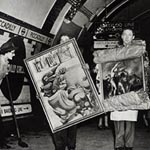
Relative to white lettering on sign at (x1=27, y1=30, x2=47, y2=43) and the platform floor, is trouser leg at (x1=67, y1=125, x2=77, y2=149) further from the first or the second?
white lettering on sign at (x1=27, y1=30, x2=47, y2=43)

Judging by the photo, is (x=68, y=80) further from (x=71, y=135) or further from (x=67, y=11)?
(x=67, y=11)

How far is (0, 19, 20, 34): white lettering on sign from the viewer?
5.40 meters

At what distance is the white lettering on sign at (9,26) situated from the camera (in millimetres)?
5402

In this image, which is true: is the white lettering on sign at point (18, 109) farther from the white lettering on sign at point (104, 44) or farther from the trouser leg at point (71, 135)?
the white lettering on sign at point (104, 44)

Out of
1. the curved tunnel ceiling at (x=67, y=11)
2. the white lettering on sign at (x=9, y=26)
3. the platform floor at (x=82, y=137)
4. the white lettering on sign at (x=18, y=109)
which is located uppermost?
the curved tunnel ceiling at (x=67, y=11)

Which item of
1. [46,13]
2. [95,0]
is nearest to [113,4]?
[95,0]

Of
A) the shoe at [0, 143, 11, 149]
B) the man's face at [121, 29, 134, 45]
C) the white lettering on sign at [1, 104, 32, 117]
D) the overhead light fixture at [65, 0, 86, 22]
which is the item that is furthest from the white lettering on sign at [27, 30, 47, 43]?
the man's face at [121, 29, 134, 45]

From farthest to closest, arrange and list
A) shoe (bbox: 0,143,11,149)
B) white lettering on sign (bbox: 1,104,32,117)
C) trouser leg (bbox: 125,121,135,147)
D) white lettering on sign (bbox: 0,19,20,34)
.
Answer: white lettering on sign (bbox: 1,104,32,117)
white lettering on sign (bbox: 0,19,20,34)
shoe (bbox: 0,143,11,149)
trouser leg (bbox: 125,121,135,147)

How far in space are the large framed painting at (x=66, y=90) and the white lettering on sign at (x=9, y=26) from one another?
1.54m

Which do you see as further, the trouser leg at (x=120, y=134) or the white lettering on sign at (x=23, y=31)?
the white lettering on sign at (x=23, y=31)

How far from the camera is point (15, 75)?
651 cm

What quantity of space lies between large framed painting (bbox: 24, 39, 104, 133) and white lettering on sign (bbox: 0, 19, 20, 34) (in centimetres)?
154

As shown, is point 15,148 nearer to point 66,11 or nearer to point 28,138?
point 28,138

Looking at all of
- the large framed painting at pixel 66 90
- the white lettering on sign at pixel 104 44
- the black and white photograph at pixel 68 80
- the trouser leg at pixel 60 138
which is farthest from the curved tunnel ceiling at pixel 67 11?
the trouser leg at pixel 60 138
